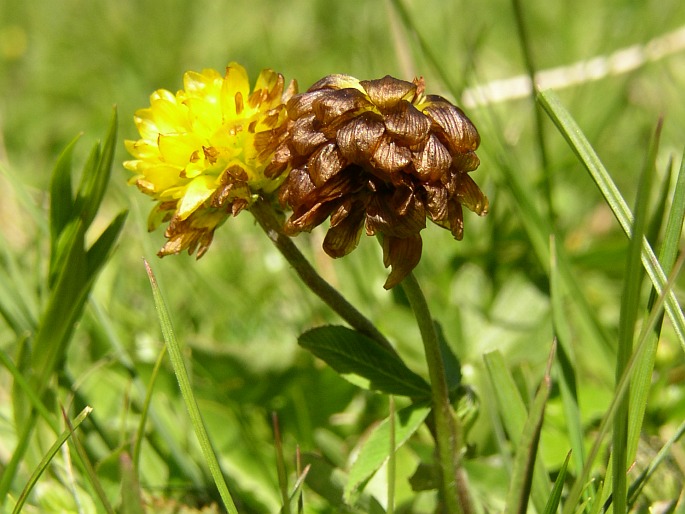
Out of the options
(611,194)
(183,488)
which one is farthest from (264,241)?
(611,194)

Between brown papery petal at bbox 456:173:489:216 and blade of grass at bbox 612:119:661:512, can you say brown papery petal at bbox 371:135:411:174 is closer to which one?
brown papery petal at bbox 456:173:489:216

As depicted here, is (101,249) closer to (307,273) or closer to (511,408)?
(307,273)

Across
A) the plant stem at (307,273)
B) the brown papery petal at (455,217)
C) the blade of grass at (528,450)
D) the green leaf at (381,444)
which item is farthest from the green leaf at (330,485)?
the brown papery petal at (455,217)

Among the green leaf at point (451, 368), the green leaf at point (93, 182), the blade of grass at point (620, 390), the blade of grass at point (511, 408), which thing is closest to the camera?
the blade of grass at point (620, 390)

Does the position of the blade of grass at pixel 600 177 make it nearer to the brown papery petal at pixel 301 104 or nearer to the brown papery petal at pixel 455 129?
the brown papery petal at pixel 455 129

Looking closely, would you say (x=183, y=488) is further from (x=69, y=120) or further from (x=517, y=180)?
(x=69, y=120)

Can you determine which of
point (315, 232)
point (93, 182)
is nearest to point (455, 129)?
point (93, 182)
